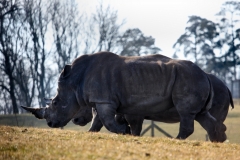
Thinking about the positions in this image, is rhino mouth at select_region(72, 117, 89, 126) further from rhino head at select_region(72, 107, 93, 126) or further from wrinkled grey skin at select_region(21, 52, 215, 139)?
wrinkled grey skin at select_region(21, 52, 215, 139)

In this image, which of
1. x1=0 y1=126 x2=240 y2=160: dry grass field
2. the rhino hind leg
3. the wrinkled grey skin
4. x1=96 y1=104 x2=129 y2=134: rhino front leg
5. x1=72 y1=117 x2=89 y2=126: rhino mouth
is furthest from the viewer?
x1=72 y1=117 x2=89 y2=126: rhino mouth

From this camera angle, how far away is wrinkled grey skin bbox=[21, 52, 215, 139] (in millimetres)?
14516

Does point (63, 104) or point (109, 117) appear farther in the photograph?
point (63, 104)

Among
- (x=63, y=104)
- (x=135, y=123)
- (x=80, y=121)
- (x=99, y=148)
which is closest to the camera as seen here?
(x=99, y=148)

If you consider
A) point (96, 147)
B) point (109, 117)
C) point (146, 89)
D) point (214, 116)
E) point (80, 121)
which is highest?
point (146, 89)

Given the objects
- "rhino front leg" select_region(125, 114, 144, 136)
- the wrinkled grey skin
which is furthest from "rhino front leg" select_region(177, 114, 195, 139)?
"rhino front leg" select_region(125, 114, 144, 136)

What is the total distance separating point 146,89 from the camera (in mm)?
14750

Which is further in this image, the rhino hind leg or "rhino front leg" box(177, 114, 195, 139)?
the rhino hind leg

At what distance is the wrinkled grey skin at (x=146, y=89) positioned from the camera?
14.5 meters

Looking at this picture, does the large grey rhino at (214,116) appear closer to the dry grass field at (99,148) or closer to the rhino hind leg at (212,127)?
the rhino hind leg at (212,127)

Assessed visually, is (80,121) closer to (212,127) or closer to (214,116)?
(214,116)

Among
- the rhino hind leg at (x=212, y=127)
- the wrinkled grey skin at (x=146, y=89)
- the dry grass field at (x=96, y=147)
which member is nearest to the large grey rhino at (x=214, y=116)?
the rhino hind leg at (x=212, y=127)

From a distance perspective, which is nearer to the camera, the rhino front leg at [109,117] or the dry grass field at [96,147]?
the dry grass field at [96,147]

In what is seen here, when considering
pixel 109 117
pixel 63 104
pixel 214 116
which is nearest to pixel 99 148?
pixel 109 117
